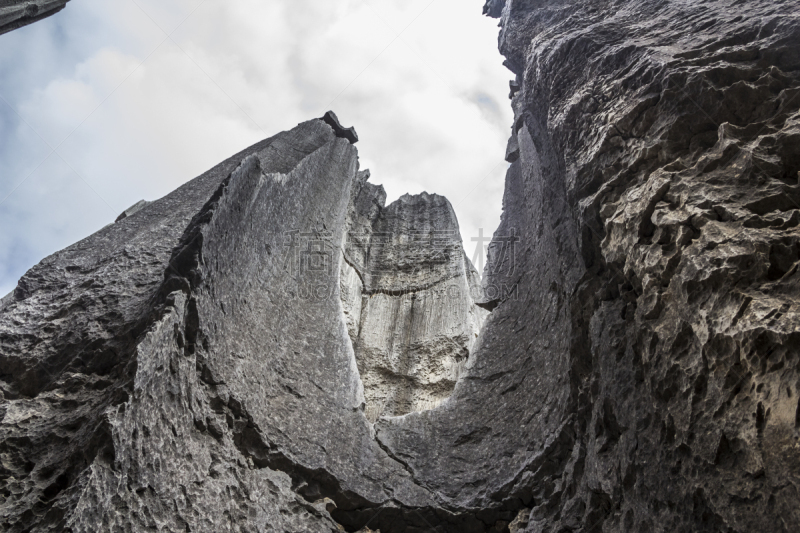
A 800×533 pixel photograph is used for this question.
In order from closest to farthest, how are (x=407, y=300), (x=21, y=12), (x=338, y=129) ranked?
(x=21, y=12) → (x=338, y=129) → (x=407, y=300)

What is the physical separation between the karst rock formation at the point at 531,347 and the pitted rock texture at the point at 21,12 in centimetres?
540

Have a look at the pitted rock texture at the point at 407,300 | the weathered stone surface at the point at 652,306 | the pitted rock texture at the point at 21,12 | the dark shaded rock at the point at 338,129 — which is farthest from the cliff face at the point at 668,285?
the pitted rock texture at the point at 21,12

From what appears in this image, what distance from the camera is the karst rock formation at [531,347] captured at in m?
3.15

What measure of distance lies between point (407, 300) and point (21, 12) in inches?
395

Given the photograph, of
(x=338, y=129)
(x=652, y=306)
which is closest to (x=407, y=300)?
(x=338, y=129)

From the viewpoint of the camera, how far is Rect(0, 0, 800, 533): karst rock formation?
3.15 metres

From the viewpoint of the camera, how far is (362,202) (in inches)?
559

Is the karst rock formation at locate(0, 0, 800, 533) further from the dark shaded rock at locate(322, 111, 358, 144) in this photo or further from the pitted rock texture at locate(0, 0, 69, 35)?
the pitted rock texture at locate(0, 0, 69, 35)

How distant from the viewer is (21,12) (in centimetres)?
1038

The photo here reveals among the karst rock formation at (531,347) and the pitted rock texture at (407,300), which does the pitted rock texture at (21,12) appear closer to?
the karst rock formation at (531,347)

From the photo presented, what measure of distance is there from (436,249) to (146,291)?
828 cm

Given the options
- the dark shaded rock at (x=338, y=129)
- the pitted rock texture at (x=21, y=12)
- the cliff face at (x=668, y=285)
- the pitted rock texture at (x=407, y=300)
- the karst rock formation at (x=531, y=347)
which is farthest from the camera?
the dark shaded rock at (x=338, y=129)

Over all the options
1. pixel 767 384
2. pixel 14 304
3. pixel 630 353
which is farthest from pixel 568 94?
pixel 14 304

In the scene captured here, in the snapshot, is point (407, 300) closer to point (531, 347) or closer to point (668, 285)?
point (531, 347)
